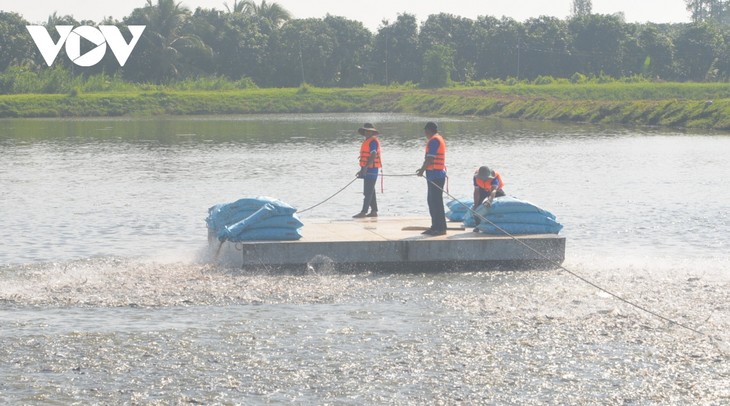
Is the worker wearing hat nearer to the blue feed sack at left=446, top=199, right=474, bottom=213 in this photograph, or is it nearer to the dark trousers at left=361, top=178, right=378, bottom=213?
the blue feed sack at left=446, top=199, right=474, bottom=213

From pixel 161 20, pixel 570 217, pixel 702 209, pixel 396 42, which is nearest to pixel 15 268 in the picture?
pixel 570 217

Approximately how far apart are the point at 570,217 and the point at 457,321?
35.8ft

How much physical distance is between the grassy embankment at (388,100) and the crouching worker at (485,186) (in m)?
50.0

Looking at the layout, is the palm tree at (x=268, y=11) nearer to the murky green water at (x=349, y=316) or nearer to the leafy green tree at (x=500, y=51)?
the leafy green tree at (x=500, y=51)

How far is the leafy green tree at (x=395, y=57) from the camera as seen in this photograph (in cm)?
11300

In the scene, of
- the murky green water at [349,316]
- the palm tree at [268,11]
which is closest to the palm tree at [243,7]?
the palm tree at [268,11]

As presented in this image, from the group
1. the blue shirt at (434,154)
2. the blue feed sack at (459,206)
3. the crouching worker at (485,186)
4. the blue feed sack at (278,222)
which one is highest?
the blue shirt at (434,154)

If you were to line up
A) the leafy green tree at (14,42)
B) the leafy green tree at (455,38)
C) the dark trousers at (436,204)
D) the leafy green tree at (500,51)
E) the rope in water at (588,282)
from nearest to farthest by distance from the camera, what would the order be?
1. the rope in water at (588,282)
2. the dark trousers at (436,204)
3. the leafy green tree at (14,42)
4. the leafy green tree at (455,38)
5. the leafy green tree at (500,51)

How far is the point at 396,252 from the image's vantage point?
55.8 feet

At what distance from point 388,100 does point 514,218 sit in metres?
78.2

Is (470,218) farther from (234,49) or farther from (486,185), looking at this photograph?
(234,49)

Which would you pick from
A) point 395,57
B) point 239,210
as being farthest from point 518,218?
point 395,57

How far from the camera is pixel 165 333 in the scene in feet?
43.9

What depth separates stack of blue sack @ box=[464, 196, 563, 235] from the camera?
1736 cm
